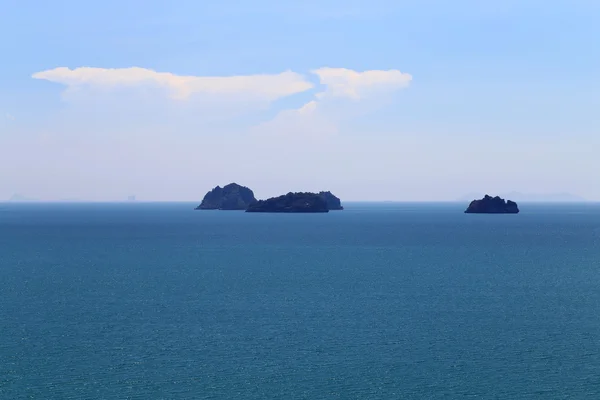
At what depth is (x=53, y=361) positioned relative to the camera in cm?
4025

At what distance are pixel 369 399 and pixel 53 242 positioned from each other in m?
131

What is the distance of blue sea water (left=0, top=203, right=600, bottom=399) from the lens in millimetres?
35906

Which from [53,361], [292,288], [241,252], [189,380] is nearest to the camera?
[189,380]

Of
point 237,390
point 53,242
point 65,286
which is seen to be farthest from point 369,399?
point 53,242

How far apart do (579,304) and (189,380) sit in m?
44.0

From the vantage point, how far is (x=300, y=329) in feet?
163

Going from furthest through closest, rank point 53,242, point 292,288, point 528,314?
point 53,242 → point 292,288 → point 528,314

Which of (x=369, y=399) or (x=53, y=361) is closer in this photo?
(x=369, y=399)

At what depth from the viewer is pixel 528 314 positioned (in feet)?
186

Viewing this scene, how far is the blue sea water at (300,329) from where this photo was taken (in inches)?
1414

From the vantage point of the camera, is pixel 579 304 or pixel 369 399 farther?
pixel 579 304

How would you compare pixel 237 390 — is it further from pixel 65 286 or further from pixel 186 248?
pixel 186 248

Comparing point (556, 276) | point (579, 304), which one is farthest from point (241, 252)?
point (579, 304)

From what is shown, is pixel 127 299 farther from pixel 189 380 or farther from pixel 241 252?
pixel 241 252
